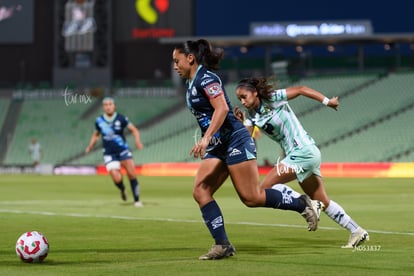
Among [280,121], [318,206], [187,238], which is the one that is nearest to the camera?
[318,206]

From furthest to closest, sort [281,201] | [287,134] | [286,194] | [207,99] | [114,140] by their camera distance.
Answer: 1. [114,140]
2. [287,134]
3. [286,194]
4. [281,201]
5. [207,99]

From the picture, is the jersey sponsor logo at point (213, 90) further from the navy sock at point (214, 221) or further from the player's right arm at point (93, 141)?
the player's right arm at point (93, 141)

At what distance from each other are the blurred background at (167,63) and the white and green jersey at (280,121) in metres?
37.0

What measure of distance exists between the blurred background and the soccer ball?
3952 centimetres

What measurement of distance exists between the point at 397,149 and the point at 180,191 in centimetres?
1881

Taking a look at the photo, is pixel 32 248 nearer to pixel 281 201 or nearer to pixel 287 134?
pixel 281 201

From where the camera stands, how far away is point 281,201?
11539 mm

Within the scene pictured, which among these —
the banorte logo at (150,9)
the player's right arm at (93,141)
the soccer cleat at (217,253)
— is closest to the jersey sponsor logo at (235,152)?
the soccer cleat at (217,253)

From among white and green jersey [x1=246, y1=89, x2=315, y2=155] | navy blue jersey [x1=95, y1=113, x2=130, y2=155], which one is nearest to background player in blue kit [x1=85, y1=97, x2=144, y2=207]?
navy blue jersey [x1=95, y1=113, x2=130, y2=155]

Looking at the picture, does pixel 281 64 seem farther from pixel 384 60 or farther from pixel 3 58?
pixel 3 58

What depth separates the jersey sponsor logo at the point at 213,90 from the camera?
10.9 metres

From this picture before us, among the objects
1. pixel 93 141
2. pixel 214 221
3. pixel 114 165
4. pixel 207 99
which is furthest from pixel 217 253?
pixel 93 141

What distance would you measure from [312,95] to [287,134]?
38.3 inches

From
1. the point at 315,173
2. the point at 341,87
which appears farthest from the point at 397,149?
the point at 315,173
